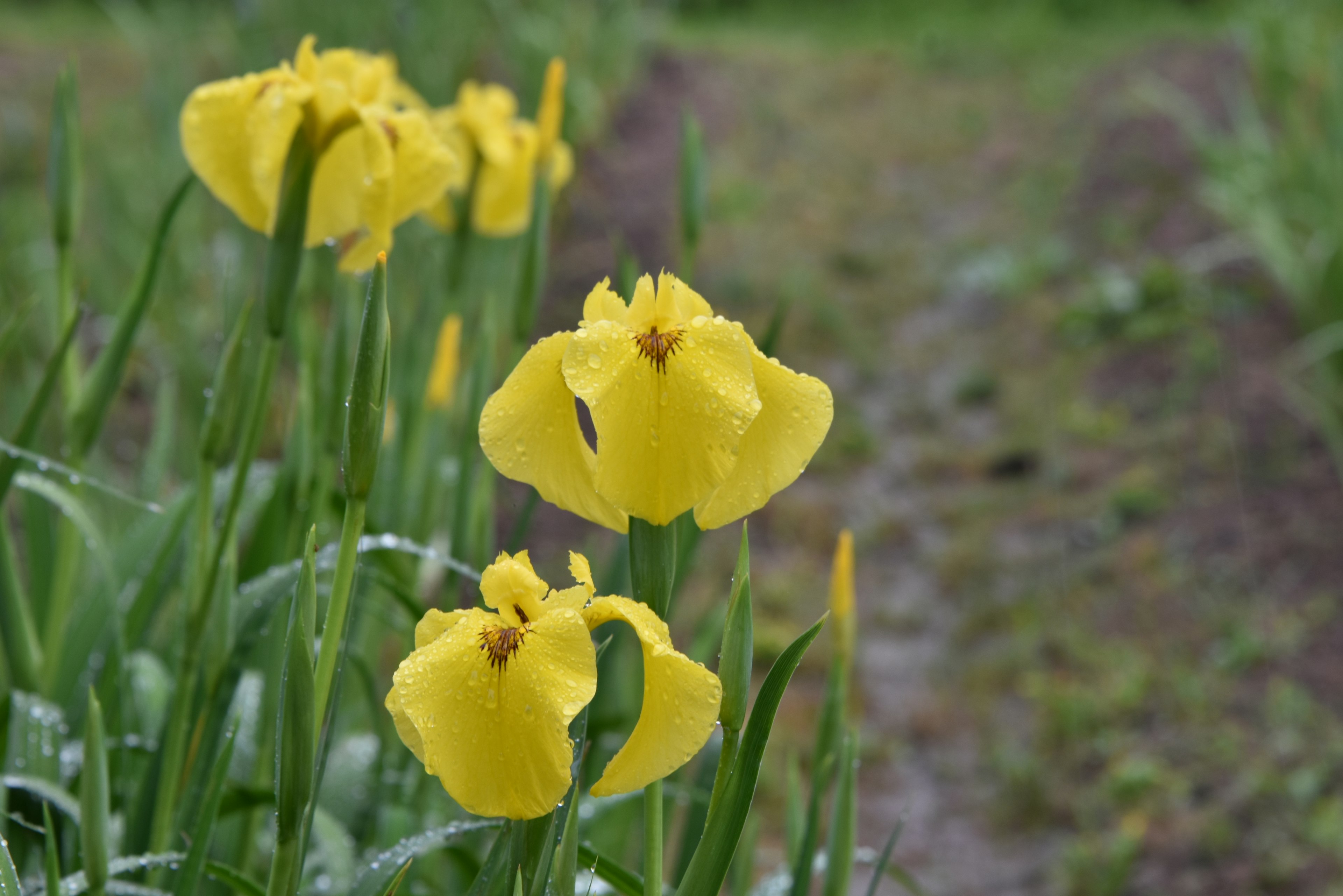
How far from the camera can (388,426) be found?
4.97ft

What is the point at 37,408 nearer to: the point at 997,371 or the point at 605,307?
the point at 605,307

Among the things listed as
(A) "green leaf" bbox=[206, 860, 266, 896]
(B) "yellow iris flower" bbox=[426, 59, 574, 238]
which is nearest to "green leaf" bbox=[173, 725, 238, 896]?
(A) "green leaf" bbox=[206, 860, 266, 896]

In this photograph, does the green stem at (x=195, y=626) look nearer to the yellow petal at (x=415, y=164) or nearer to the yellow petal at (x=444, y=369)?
the yellow petal at (x=415, y=164)

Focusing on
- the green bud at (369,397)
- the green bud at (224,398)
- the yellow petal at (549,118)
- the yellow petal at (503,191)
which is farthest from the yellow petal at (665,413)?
the yellow petal at (503,191)

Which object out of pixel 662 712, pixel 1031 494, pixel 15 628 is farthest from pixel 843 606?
pixel 1031 494

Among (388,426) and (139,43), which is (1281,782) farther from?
(139,43)

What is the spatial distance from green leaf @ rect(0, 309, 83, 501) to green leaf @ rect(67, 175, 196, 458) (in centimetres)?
2

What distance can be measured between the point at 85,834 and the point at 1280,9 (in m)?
4.92

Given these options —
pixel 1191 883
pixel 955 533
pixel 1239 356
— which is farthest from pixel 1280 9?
pixel 1191 883

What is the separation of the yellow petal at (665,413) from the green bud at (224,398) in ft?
1.43

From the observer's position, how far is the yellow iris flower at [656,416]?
20.7 inches

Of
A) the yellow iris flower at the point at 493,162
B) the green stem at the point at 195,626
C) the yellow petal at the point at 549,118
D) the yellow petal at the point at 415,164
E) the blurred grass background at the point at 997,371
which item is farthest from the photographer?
the blurred grass background at the point at 997,371

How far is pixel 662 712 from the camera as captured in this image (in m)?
0.51

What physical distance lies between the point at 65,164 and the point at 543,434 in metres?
0.71
